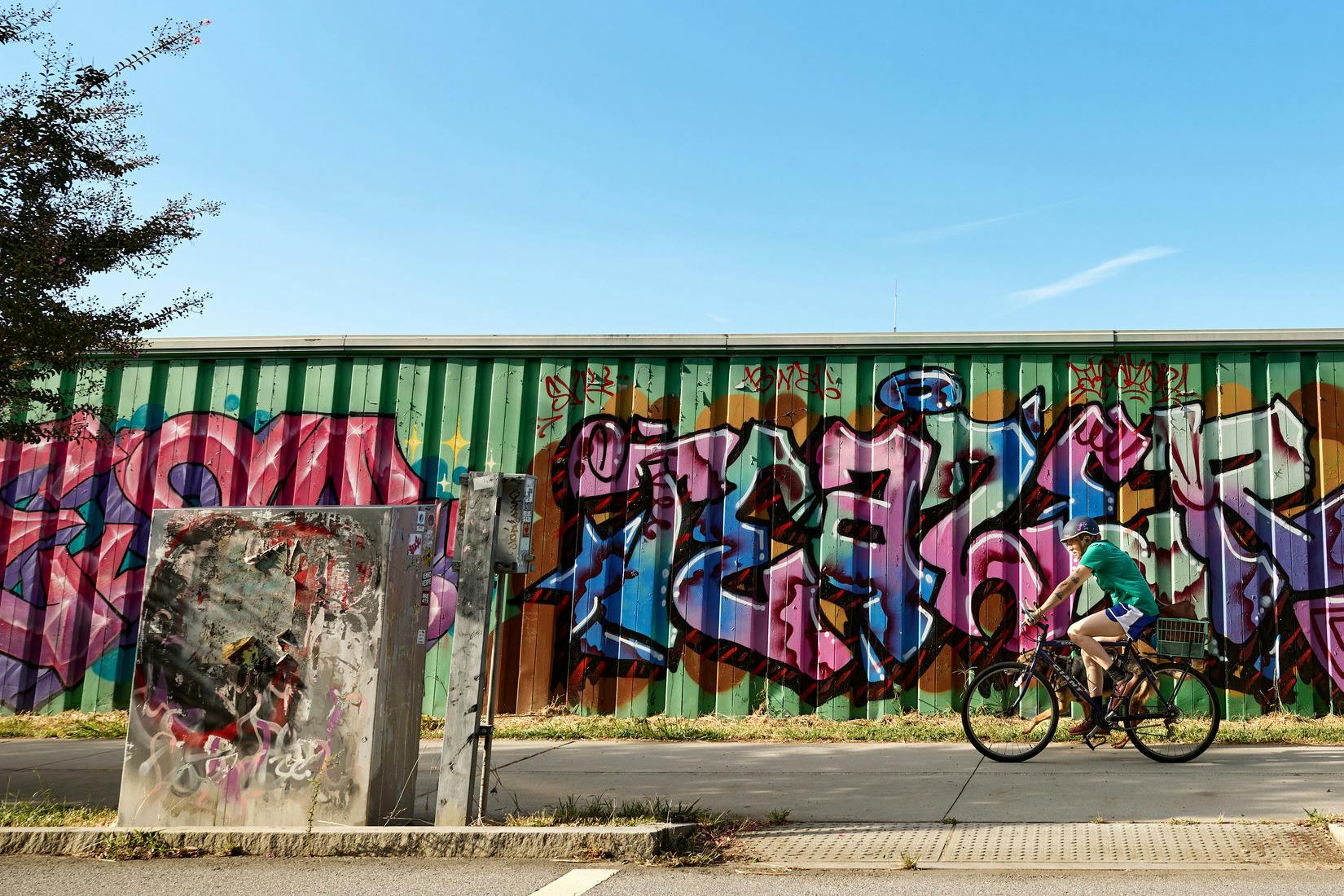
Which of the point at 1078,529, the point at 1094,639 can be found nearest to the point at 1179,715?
the point at 1094,639

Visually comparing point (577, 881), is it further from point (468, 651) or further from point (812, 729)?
point (812, 729)

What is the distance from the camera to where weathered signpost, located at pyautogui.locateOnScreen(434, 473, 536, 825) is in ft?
18.4

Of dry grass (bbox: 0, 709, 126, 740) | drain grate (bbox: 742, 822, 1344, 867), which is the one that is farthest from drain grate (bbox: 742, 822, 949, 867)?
dry grass (bbox: 0, 709, 126, 740)

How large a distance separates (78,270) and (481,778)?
5.23m

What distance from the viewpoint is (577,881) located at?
189 inches

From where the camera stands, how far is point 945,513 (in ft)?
31.6

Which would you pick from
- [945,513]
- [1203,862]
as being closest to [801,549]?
[945,513]

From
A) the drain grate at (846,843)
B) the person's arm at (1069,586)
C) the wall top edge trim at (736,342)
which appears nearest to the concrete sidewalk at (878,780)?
the drain grate at (846,843)

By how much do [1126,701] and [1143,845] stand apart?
8.63ft

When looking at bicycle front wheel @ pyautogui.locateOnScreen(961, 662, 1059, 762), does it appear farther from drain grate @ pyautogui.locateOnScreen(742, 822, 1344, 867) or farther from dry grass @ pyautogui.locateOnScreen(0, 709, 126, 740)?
dry grass @ pyautogui.locateOnScreen(0, 709, 126, 740)

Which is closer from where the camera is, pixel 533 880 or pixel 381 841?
pixel 533 880

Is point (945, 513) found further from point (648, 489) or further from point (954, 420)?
point (648, 489)

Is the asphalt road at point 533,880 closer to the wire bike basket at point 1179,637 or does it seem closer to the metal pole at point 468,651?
the metal pole at point 468,651

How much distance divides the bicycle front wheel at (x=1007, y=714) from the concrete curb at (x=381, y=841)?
289 cm
